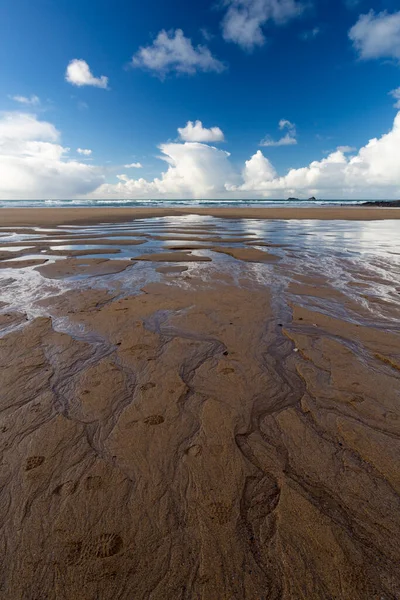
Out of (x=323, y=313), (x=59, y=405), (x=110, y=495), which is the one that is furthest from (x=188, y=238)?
(x=110, y=495)

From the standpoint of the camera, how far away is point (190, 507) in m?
2.27

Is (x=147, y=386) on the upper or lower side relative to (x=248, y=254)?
upper

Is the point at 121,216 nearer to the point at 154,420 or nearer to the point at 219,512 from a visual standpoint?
the point at 154,420

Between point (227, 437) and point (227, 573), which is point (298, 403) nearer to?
point (227, 437)

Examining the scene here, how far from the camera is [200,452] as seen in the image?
279 centimetres

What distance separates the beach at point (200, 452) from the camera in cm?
190

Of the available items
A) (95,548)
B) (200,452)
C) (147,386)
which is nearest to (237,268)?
(147,386)

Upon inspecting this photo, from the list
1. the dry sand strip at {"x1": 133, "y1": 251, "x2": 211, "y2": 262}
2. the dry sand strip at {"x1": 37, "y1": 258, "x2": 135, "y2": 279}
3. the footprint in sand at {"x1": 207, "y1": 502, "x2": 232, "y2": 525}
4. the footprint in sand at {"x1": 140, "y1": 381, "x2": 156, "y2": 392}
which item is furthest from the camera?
the dry sand strip at {"x1": 133, "y1": 251, "x2": 211, "y2": 262}

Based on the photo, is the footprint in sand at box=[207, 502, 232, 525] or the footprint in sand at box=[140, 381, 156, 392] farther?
the footprint in sand at box=[140, 381, 156, 392]

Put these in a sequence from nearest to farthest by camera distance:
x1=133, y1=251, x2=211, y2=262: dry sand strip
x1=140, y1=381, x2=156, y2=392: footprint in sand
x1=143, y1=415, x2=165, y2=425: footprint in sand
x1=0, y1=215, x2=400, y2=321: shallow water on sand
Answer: x1=143, y1=415, x2=165, y2=425: footprint in sand, x1=140, y1=381, x2=156, y2=392: footprint in sand, x1=0, y1=215, x2=400, y2=321: shallow water on sand, x1=133, y1=251, x2=211, y2=262: dry sand strip

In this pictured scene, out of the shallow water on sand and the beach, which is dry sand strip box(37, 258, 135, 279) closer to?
the shallow water on sand

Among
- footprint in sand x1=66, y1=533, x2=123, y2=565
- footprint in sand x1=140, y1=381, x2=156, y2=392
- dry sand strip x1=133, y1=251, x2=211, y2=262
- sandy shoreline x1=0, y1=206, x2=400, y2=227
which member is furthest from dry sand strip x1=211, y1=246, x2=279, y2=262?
sandy shoreline x1=0, y1=206, x2=400, y2=227

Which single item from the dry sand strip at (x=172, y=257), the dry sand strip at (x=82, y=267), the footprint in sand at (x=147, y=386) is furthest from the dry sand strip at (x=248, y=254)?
the footprint in sand at (x=147, y=386)

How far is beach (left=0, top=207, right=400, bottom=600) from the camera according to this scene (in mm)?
1897
